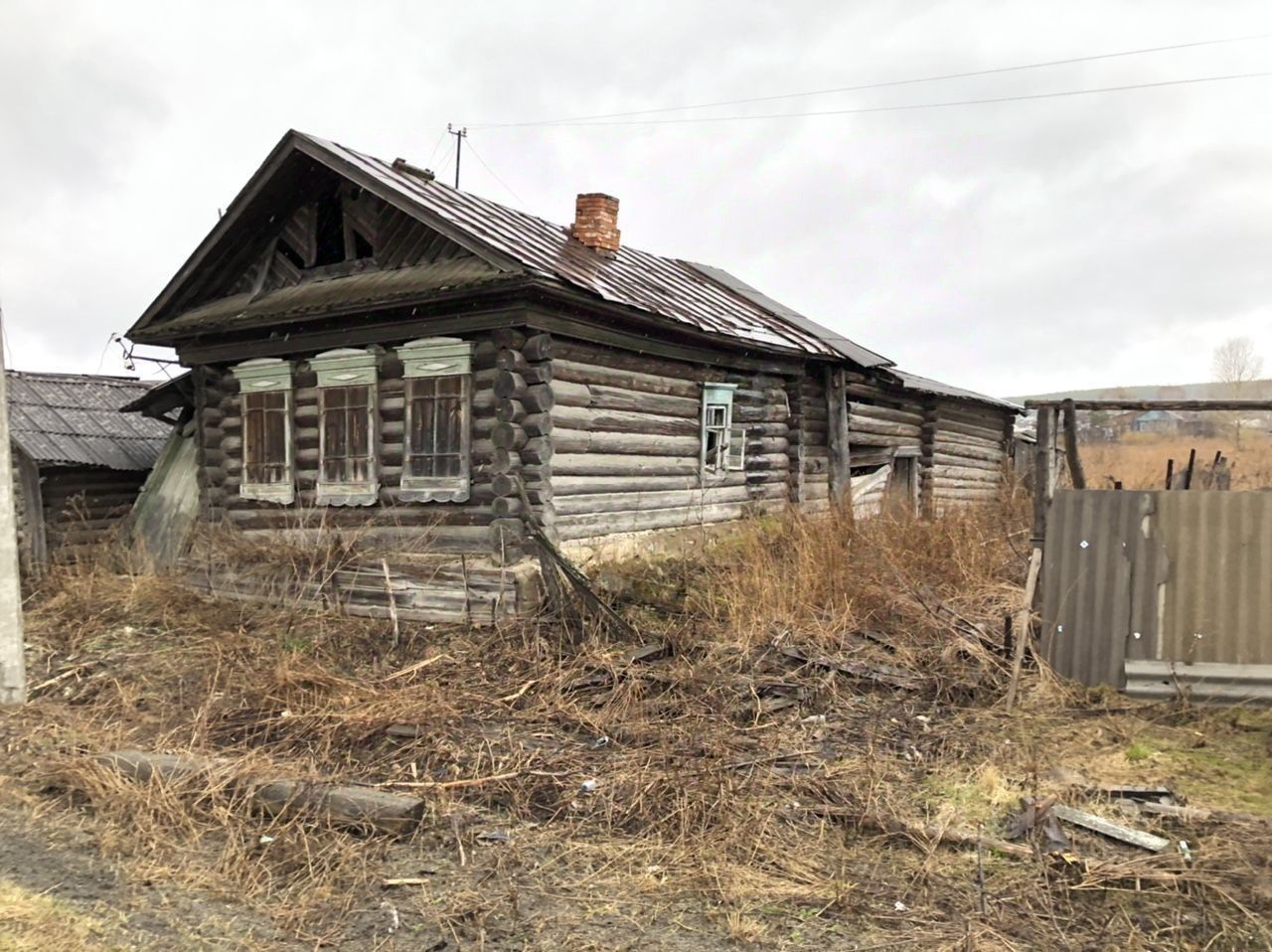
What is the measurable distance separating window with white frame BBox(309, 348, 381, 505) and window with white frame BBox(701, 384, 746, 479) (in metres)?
4.22

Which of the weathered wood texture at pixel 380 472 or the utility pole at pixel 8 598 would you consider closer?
the utility pole at pixel 8 598

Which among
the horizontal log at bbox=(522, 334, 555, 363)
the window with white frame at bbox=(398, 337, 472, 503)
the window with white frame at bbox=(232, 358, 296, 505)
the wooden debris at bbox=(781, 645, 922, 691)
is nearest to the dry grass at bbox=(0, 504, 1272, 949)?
the wooden debris at bbox=(781, 645, 922, 691)

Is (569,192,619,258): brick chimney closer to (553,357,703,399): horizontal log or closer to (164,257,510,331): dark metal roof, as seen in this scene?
(553,357,703,399): horizontal log

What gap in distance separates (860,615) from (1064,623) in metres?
1.85

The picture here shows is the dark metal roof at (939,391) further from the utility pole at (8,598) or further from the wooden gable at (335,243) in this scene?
the utility pole at (8,598)

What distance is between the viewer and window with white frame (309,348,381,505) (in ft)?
32.5

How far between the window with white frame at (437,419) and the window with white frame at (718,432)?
3601 millimetres

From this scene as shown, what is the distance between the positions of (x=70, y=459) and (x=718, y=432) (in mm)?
9446

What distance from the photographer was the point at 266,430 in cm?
1098

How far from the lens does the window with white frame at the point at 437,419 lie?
9.15m

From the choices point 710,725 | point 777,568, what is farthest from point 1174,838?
point 777,568

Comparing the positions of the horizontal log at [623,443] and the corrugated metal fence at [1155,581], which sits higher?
the horizontal log at [623,443]

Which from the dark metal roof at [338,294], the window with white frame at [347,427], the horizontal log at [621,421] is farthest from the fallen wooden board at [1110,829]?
the window with white frame at [347,427]

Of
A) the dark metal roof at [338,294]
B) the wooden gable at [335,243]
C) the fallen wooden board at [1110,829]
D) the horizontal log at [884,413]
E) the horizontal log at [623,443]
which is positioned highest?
the wooden gable at [335,243]
